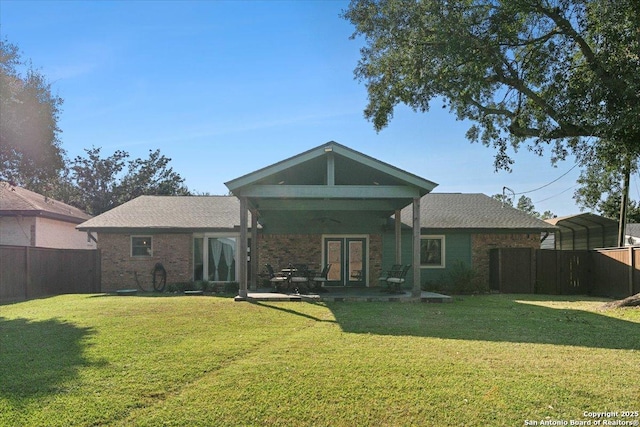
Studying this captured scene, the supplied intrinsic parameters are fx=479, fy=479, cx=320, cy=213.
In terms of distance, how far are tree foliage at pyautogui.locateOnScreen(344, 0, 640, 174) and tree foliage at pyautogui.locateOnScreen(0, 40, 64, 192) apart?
9422 mm

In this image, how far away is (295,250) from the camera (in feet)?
59.6

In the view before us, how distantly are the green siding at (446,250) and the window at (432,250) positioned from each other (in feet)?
0.66

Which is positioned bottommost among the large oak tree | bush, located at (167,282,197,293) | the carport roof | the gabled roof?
bush, located at (167,282,197,293)

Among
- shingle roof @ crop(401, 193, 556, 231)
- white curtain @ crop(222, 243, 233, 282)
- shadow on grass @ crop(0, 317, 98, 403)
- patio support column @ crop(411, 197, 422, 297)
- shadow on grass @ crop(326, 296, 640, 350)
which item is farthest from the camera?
white curtain @ crop(222, 243, 233, 282)

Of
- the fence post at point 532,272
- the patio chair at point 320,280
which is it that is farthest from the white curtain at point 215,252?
the fence post at point 532,272

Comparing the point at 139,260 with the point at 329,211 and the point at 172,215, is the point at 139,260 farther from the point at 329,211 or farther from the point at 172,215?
the point at 329,211

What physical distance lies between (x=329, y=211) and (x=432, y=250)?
4.34m

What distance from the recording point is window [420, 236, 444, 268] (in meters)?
18.2

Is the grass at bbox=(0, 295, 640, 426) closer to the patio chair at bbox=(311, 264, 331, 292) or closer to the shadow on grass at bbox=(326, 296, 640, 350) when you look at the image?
the shadow on grass at bbox=(326, 296, 640, 350)

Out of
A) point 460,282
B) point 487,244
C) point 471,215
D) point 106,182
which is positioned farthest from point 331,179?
point 106,182

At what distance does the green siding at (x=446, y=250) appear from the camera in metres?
18.1

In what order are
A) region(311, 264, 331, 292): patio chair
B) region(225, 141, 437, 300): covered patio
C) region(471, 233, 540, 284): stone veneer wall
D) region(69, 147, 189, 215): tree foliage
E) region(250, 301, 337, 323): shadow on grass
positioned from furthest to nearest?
region(69, 147, 189, 215): tree foliage → region(471, 233, 540, 284): stone veneer wall → region(311, 264, 331, 292): patio chair → region(225, 141, 437, 300): covered patio → region(250, 301, 337, 323): shadow on grass

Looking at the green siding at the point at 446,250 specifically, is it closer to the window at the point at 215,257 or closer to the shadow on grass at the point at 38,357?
the window at the point at 215,257

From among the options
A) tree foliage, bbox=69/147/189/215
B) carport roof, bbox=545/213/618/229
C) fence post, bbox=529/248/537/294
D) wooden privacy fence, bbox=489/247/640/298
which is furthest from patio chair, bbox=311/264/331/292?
tree foliage, bbox=69/147/189/215
